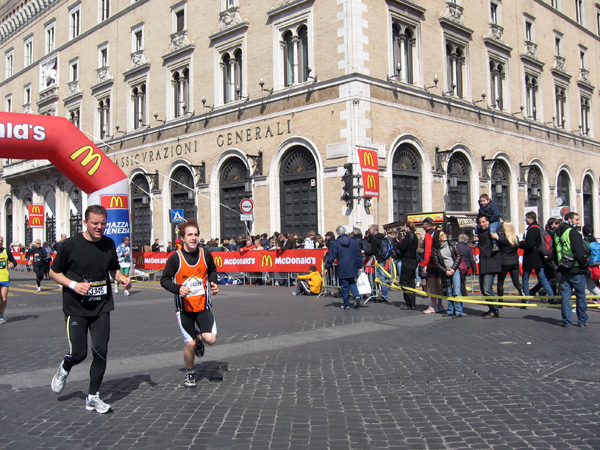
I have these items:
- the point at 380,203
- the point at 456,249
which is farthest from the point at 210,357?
the point at 380,203

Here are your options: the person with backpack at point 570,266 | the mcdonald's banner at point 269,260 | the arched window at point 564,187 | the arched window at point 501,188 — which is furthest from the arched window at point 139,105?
the person with backpack at point 570,266

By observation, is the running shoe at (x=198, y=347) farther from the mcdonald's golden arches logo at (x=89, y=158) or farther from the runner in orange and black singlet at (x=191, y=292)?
the mcdonald's golden arches logo at (x=89, y=158)

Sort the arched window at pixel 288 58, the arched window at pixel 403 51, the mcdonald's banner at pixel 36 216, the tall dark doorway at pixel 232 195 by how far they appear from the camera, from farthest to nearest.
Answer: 1. the mcdonald's banner at pixel 36 216
2. the tall dark doorway at pixel 232 195
3. the arched window at pixel 288 58
4. the arched window at pixel 403 51

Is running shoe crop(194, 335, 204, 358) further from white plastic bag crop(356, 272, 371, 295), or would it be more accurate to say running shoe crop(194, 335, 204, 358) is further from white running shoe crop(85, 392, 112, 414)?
white plastic bag crop(356, 272, 371, 295)

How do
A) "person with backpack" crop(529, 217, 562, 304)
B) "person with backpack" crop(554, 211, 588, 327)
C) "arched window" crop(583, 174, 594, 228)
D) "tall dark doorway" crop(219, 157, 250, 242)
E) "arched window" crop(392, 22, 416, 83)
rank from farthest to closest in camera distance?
"arched window" crop(583, 174, 594, 228) → "tall dark doorway" crop(219, 157, 250, 242) → "arched window" crop(392, 22, 416, 83) → "person with backpack" crop(529, 217, 562, 304) → "person with backpack" crop(554, 211, 588, 327)

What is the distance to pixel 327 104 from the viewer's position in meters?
21.2

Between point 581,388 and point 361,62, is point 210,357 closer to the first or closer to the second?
point 581,388

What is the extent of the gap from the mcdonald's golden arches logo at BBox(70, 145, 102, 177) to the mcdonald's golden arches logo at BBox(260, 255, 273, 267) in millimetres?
6063

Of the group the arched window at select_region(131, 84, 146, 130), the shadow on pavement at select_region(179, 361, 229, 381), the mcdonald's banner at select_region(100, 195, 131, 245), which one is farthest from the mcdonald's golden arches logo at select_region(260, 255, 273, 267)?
the arched window at select_region(131, 84, 146, 130)

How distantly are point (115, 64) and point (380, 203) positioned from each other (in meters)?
19.1

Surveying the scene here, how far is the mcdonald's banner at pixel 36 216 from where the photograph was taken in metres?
32.2

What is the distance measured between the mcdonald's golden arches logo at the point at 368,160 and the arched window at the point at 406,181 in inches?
83.3

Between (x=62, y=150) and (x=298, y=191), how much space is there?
877 cm

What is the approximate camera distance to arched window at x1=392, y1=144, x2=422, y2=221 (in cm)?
2203
